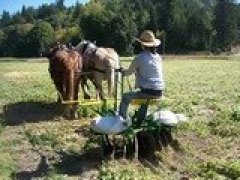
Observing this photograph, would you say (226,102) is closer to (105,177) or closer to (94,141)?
(94,141)

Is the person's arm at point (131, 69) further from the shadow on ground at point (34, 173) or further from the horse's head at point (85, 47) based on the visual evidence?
the horse's head at point (85, 47)

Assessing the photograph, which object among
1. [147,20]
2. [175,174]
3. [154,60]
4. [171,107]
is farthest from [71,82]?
[147,20]

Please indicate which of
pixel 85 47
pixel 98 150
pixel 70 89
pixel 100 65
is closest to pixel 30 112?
pixel 70 89

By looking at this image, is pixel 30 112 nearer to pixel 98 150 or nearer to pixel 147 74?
pixel 98 150

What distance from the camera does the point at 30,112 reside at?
58.9ft

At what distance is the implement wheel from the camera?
11758 millimetres

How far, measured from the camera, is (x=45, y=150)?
41.6ft

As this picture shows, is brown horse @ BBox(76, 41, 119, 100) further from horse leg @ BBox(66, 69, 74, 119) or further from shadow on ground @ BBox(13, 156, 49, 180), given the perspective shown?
shadow on ground @ BBox(13, 156, 49, 180)

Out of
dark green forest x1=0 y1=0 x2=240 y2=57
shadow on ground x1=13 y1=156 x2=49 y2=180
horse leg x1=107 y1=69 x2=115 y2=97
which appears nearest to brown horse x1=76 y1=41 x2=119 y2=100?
horse leg x1=107 y1=69 x2=115 y2=97

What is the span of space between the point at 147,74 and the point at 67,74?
4.97 metres

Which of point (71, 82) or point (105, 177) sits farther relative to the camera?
point (71, 82)

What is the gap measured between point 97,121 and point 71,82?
16.7ft

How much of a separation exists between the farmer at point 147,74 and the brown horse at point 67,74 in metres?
4.44

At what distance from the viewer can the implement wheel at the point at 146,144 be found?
38.6ft
